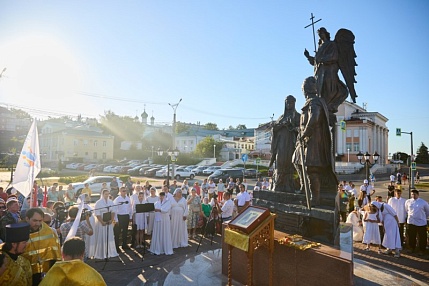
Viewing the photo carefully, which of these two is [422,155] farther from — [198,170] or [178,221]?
[178,221]

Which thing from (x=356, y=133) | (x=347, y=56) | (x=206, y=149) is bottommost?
(x=206, y=149)

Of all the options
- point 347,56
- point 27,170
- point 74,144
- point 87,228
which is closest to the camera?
point 27,170

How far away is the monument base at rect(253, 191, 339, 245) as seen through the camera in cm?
555

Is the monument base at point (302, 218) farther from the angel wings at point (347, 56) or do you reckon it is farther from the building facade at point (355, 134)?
the building facade at point (355, 134)

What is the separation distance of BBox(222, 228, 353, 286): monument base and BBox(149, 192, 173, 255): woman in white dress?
382 centimetres

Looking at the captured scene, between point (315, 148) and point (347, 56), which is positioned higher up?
point (347, 56)

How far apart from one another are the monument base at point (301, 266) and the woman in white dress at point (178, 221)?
14.2 feet

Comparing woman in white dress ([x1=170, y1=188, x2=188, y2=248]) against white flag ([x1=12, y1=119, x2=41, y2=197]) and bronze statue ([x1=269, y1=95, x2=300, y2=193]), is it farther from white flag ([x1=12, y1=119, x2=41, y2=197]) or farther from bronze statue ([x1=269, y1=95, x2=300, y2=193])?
white flag ([x1=12, y1=119, x2=41, y2=197])

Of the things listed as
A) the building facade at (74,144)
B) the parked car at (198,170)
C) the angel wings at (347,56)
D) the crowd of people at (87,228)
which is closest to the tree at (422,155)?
the parked car at (198,170)

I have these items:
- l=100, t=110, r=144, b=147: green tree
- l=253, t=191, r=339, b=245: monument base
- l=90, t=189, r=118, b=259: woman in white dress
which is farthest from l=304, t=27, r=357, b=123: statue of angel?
l=100, t=110, r=144, b=147: green tree

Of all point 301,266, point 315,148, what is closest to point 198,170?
point 315,148

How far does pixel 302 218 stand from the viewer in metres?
5.91

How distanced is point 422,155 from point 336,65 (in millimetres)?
88485

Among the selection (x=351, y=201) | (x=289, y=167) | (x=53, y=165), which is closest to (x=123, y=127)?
(x=53, y=165)
